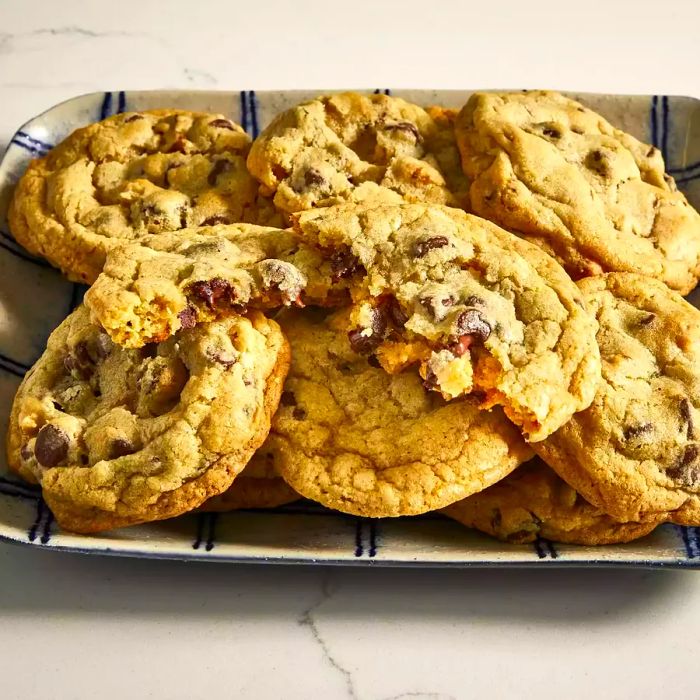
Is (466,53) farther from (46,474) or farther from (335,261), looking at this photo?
(46,474)

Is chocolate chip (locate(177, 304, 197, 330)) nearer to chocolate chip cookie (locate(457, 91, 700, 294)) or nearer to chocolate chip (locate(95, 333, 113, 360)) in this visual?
chocolate chip (locate(95, 333, 113, 360))

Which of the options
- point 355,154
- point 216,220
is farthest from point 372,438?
point 355,154

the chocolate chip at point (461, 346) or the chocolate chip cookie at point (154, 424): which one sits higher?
the chocolate chip at point (461, 346)

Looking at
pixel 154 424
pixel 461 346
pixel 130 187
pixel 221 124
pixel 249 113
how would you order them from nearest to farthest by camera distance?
pixel 461 346, pixel 154 424, pixel 130 187, pixel 221 124, pixel 249 113

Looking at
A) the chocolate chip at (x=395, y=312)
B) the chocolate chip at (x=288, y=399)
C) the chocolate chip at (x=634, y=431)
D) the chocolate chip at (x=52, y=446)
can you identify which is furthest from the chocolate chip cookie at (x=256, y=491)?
the chocolate chip at (x=634, y=431)

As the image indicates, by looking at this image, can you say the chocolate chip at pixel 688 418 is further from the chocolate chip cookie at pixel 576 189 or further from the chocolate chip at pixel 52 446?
the chocolate chip at pixel 52 446

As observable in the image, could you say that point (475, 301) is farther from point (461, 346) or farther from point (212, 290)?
point (212, 290)
